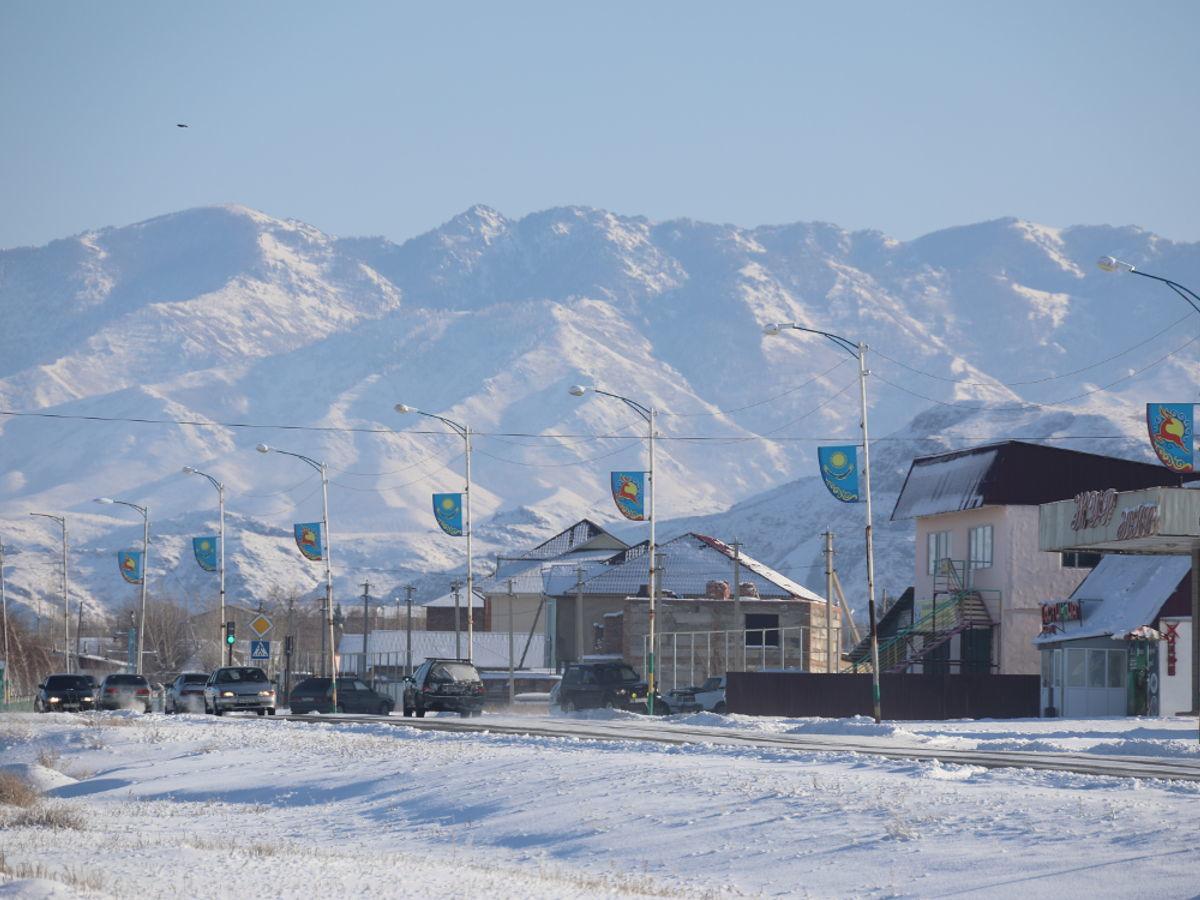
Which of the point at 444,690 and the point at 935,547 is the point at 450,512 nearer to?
the point at 444,690

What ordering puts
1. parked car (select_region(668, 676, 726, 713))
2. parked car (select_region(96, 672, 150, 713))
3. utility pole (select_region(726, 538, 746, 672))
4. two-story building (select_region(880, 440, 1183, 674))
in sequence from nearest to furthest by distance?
parked car (select_region(668, 676, 726, 713))
two-story building (select_region(880, 440, 1183, 674))
parked car (select_region(96, 672, 150, 713))
utility pole (select_region(726, 538, 746, 672))

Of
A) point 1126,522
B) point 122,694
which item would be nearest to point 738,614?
point 122,694

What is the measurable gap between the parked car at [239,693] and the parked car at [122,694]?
7.94 metres

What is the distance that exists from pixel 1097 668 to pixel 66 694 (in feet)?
124

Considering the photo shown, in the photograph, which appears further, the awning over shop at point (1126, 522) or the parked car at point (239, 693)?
the parked car at point (239, 693)

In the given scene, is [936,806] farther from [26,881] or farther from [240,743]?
[240,743]

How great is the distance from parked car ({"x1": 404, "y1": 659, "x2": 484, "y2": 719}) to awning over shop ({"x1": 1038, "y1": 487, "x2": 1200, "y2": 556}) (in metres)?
18.3

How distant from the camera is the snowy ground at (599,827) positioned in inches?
879

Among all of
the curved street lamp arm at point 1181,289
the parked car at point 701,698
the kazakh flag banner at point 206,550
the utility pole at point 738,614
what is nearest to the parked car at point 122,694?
the kazakh flag banner at point 206,550

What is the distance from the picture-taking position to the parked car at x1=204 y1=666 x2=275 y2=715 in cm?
6350

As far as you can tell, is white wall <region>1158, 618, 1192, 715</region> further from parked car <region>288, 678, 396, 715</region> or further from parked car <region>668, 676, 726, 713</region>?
parked car <region>288, 678, 396, 715</region>

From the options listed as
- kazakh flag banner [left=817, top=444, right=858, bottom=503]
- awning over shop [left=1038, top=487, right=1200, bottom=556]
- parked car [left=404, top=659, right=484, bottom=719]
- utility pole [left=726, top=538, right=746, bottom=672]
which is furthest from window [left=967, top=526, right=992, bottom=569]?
parked car [left=404, top=659, right=484, bottom=719]

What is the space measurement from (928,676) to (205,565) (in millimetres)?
41661

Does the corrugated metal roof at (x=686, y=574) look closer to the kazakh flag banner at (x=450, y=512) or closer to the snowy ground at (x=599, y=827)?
the kazakh flag banner at (x=450, y=512)
